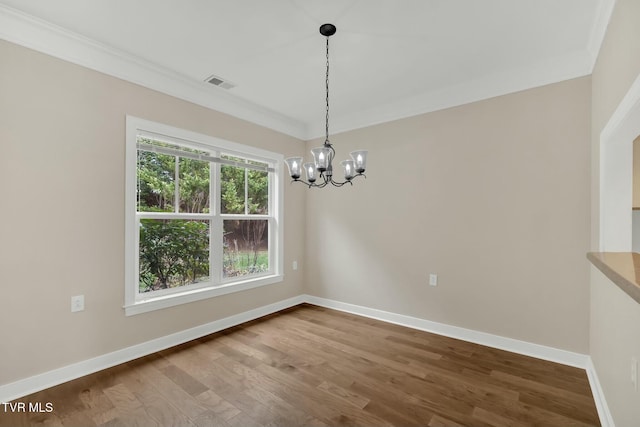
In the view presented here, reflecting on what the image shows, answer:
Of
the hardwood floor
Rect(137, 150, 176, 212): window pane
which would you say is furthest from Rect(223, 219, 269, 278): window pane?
the hardwood floor

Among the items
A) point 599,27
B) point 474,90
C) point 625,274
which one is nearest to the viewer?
point 625,274

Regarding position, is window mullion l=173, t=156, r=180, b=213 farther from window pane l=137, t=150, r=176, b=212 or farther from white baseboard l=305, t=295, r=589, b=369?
white baseboard l=305, t=295, r=589, b=369

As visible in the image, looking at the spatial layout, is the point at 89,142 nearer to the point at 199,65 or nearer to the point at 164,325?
the point at 199,65

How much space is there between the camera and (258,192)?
13.1 ft

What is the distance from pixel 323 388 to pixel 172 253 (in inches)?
78.8

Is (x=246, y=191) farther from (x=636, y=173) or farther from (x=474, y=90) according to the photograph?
(x=636, y=173)

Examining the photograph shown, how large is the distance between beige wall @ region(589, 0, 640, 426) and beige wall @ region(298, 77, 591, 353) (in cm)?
18

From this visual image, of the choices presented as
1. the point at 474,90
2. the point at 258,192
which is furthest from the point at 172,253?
the point at 474,90

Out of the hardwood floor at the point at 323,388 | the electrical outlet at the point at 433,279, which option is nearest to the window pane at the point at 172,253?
the hardwood floor at the point at 323,388

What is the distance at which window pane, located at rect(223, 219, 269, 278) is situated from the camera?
3633 mm

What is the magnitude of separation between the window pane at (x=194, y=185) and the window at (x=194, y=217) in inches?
0.4

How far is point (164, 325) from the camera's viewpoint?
290 cm

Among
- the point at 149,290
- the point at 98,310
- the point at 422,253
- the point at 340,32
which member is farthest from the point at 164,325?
the point at 340,32

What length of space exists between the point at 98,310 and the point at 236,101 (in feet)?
8.33
